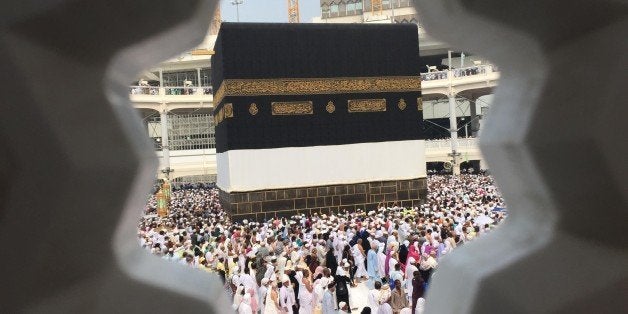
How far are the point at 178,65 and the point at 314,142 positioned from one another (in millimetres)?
16943

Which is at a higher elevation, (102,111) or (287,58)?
(287,58)

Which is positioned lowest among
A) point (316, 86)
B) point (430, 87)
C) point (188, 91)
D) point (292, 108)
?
point (292, 108)

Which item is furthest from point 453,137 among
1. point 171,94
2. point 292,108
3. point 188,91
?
point 171,94

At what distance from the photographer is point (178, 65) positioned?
26453 mm

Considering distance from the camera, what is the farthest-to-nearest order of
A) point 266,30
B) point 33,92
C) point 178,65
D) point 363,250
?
point 178,65 < point 266,30 < point 363,250 < point 33,92

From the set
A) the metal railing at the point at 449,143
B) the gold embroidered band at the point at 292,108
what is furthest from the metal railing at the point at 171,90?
the gold embroidered band at the point at 292,108

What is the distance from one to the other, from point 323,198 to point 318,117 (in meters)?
1.81

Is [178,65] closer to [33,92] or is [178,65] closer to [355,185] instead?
[355,185]

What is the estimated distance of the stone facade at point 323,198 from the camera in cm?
1107

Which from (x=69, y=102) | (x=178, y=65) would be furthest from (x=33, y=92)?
(x=178, y=65)

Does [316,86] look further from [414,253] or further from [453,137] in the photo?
[453,137]

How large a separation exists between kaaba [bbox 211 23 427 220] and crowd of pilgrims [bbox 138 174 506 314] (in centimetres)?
205

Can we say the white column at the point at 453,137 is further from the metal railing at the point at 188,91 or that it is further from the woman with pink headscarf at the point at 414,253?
the woman with pink headscarf at the point at 414,253

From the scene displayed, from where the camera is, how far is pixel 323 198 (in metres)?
11.5
